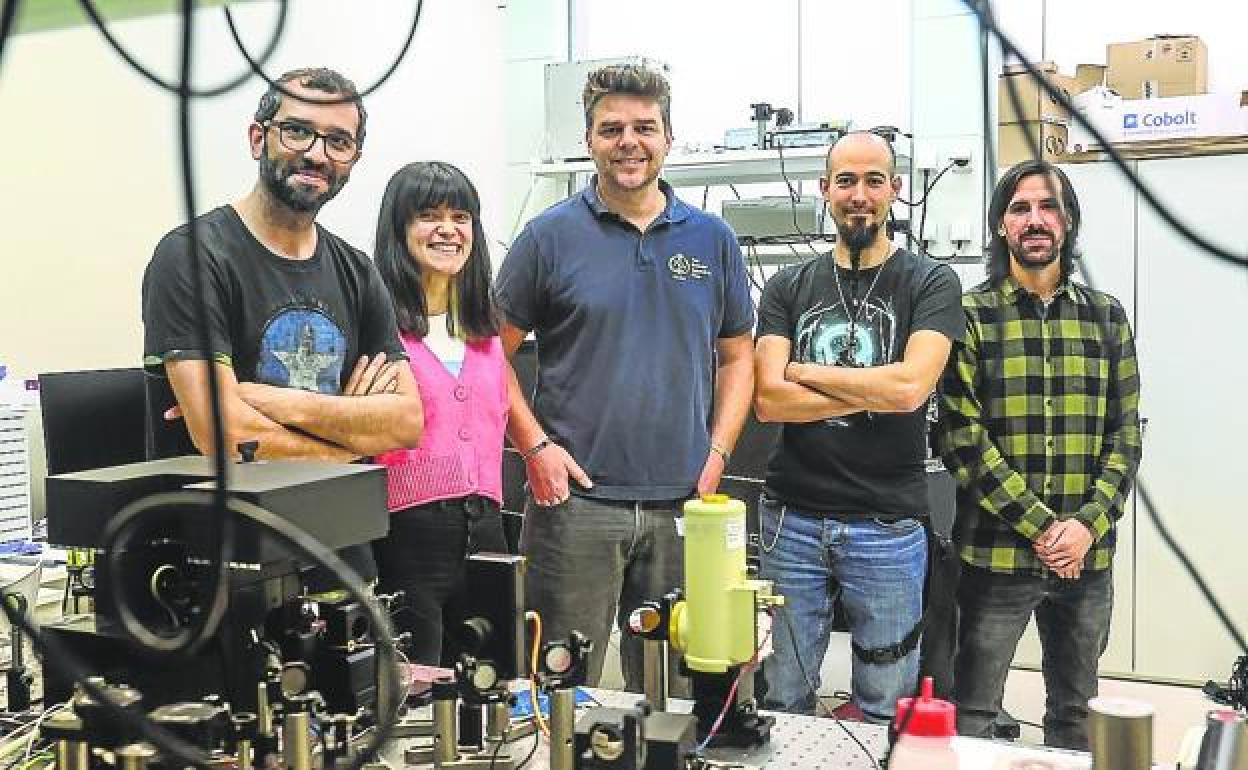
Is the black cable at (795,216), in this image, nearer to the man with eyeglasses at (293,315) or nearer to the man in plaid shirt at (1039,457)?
the man in plaid shirt at (1039,457)

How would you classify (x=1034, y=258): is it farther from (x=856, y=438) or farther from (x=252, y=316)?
(x=252, y=316)

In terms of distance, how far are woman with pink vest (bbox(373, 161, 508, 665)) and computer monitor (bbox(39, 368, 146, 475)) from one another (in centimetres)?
70

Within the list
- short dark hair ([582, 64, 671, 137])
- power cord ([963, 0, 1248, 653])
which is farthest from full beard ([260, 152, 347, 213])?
power cord ([963, 0, 1248, 653])

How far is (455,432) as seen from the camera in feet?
6.93

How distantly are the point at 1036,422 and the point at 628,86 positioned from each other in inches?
42.1

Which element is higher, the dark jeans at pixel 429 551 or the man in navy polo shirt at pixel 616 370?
the man in navy polo shirt at pixel 616 370

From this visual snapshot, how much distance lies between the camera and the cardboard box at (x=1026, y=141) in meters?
0.67

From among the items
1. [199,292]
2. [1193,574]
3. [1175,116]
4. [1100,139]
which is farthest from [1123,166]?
[1175,116]

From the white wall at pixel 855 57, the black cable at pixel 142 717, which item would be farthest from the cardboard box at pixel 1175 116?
the black cable at pixel 142 717

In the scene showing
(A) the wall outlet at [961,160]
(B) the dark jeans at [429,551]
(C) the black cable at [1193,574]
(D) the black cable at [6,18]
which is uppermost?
(A) the wall outlet at [961,160]

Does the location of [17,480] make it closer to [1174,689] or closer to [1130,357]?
[1130,357]

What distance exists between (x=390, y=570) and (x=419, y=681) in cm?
63

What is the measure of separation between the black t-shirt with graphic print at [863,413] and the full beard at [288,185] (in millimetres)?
991

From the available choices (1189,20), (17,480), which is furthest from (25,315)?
(1189,20)
